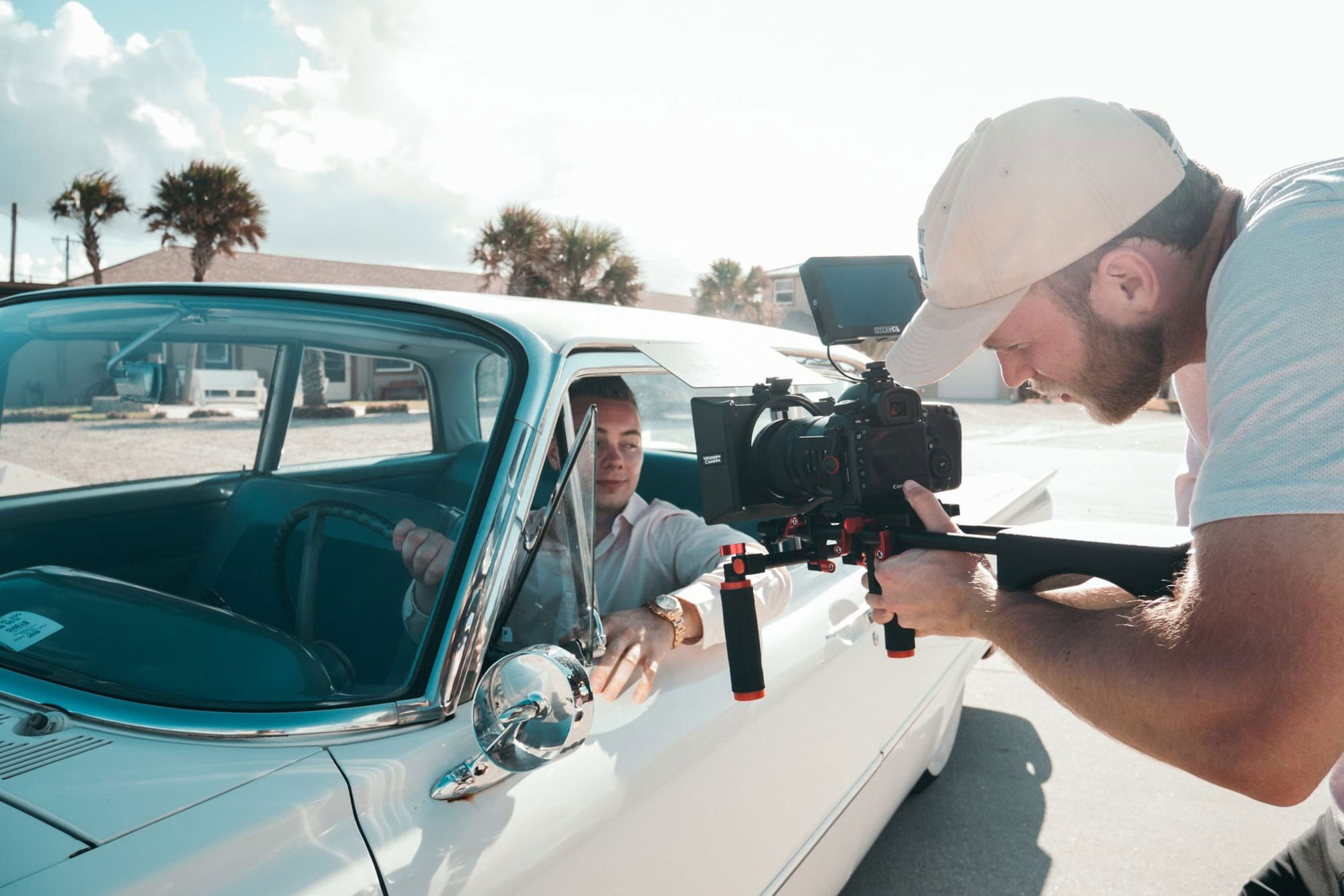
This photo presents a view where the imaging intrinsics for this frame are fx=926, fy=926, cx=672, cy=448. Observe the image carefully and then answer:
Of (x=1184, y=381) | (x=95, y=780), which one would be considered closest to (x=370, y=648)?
(x=95, y=780)

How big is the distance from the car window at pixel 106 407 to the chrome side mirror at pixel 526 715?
4.31 feet

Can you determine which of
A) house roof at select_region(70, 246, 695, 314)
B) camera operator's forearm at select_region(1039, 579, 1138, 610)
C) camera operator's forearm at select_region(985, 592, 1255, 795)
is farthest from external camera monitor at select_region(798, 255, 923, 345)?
house roof at select_region(70, 246, 695, 314)

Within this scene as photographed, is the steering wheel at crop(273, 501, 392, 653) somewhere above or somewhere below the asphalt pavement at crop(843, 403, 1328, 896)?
above

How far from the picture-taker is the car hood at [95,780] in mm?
1033

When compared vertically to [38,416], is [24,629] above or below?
below

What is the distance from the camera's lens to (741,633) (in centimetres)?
144

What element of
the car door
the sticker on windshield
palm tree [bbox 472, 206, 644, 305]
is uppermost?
palm tree [bbox 472, 206, 644, 305]

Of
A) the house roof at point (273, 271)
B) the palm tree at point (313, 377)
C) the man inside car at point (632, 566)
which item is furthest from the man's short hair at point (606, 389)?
the house roof at point (273, 271)

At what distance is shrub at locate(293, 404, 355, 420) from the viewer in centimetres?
258

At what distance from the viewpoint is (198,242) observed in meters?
25.0

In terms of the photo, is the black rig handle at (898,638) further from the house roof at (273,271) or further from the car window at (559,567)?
the house roof at (273,271)

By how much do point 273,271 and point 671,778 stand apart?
31.1 metres

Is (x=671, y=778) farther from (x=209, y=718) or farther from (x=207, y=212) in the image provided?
(x=207, y=212)

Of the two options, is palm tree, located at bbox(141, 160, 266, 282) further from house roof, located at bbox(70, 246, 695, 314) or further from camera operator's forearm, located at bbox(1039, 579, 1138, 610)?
camera operator's forearm, located at bbox(1039, 579, 1138, 610)
